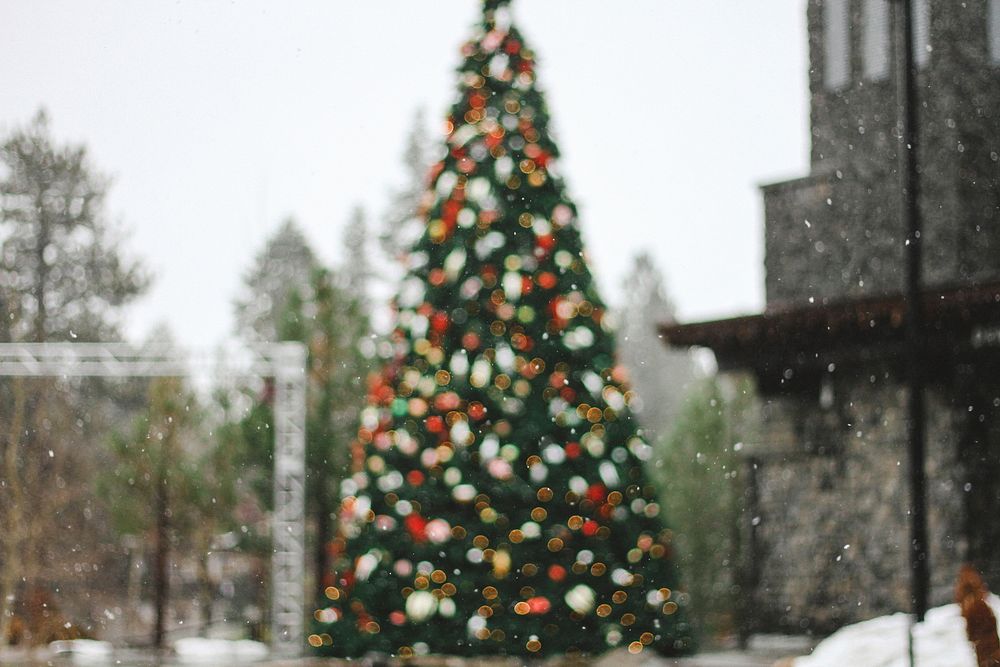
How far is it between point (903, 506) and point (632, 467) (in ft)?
13.8

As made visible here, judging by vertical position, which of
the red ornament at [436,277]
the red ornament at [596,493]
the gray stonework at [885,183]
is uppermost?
the gray stonework at [885,183]

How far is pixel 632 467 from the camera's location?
7.61m

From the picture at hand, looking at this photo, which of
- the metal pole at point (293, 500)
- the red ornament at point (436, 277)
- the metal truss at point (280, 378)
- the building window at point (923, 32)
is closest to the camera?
the red ornament at point (436, 277)

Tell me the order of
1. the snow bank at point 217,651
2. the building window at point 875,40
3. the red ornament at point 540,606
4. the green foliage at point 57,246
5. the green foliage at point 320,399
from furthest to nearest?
the green foliage at point 57,246 → the green foliage at point 320,399 → the snow bank at point 217,651 → the building window at point 875,40 → the red ornament at point 540,606

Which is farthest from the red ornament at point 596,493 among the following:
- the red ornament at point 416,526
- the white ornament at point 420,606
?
the white ornament at point 420,606

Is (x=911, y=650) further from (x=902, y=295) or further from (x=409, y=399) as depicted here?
(x=902, y=295)

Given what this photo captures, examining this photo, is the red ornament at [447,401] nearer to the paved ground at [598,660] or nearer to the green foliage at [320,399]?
the paved ground at [598,660]

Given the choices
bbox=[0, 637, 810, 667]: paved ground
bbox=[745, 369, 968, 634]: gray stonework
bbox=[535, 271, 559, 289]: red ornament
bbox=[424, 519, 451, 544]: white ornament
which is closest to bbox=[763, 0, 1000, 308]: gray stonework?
bbox=[745, 369, 968, 634]: gray stonework

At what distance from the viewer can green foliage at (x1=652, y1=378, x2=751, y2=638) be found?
70.0 feet

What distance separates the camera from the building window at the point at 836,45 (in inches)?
453

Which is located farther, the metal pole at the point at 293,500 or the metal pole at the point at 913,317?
the metal pole at the point at 293,500

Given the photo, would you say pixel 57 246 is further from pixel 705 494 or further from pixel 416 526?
pixel 416 526

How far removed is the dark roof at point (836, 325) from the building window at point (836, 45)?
2682mm

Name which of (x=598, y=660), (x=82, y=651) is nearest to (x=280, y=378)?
(x=82, y=651)
